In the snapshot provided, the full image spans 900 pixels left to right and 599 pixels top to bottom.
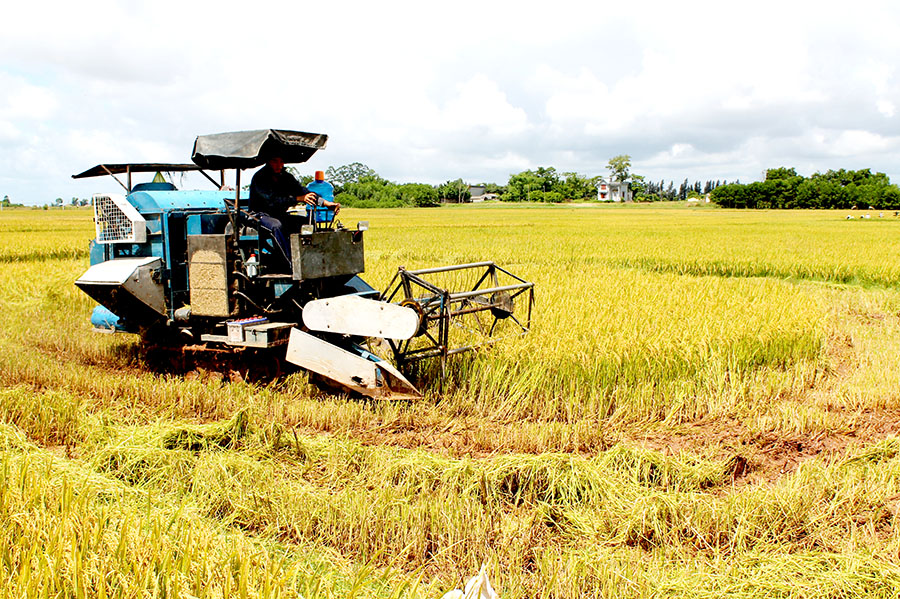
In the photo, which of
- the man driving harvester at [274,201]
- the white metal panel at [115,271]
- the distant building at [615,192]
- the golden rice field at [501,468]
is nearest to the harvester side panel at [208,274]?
the man driving harvester at [274,201]

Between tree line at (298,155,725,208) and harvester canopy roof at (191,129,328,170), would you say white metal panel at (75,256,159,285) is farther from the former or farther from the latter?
tree line at (298,155,725,208)

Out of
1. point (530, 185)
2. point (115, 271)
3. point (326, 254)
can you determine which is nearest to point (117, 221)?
point (115, 271)

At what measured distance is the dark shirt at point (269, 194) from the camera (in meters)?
5.98

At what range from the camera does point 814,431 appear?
520cm

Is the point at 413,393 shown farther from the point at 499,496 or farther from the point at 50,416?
the point at 50,416

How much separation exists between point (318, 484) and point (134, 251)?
3.73 meters

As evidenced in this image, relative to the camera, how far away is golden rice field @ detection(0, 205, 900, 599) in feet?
9.65

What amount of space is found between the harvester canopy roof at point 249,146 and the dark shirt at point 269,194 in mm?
178

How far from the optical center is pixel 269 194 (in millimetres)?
6000

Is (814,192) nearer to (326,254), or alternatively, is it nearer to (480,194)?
(480,194)

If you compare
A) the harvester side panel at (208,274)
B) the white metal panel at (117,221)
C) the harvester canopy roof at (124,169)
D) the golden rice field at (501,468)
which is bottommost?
the golden rice field at (501,468)

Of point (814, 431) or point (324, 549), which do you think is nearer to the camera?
point (324, 549)

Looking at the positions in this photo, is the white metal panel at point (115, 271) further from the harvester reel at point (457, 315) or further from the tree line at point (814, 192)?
the tree line at point (814, 192)

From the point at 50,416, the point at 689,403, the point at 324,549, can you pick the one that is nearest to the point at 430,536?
the point at 324,549
